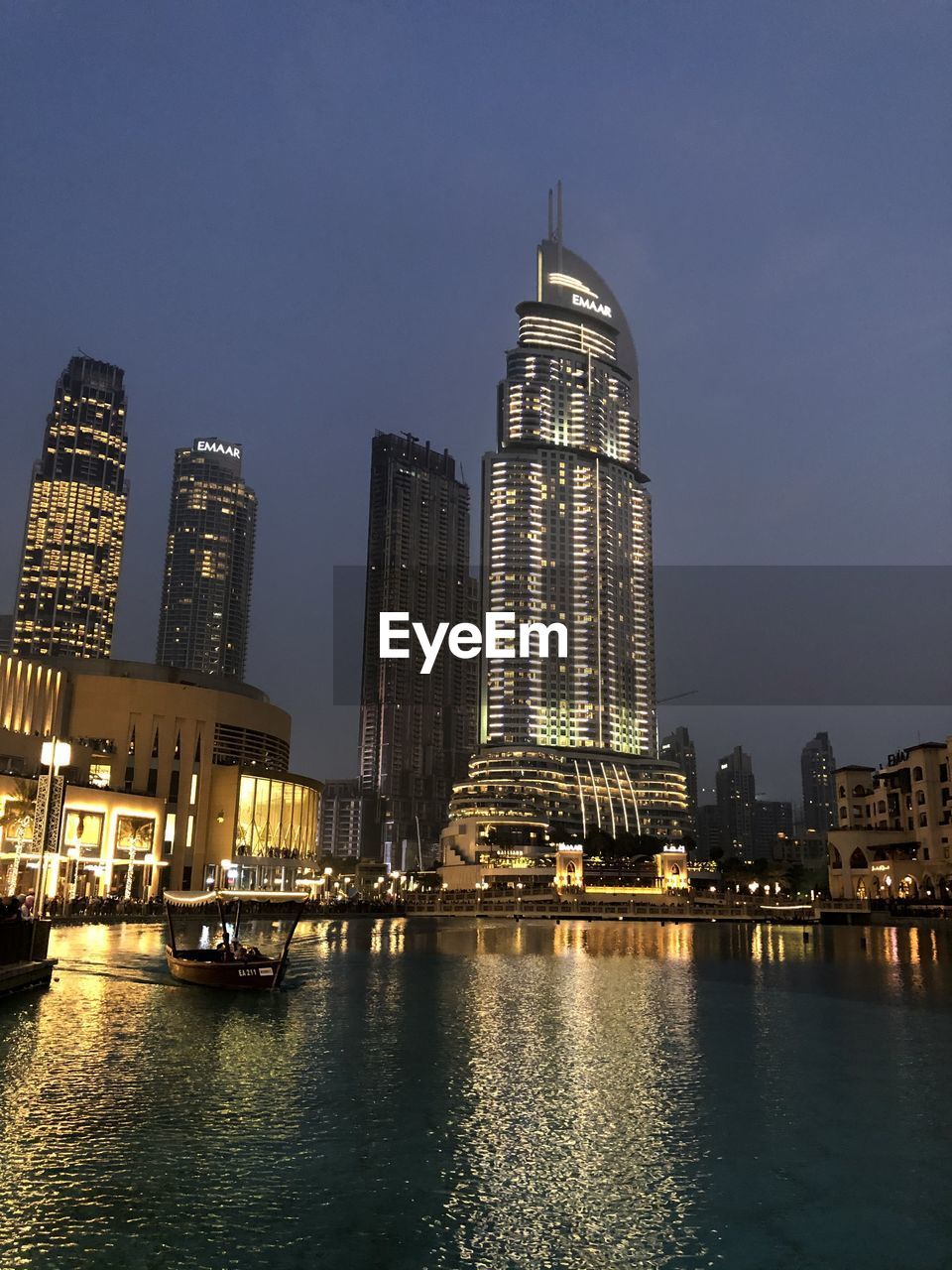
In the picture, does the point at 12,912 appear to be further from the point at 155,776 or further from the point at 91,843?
the point at 155,776

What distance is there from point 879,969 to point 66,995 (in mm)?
49496

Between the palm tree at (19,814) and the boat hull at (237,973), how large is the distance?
58.0m

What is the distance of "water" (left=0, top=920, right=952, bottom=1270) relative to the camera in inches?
632

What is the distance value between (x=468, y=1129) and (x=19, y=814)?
91864 mm

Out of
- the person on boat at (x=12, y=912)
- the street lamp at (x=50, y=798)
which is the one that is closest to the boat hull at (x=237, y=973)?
the person on boat at (x=12, y=912)

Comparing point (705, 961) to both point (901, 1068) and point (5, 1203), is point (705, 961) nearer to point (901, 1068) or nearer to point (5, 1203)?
point (901, 1068)

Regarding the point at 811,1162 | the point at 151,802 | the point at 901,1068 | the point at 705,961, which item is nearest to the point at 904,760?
the point at 705,961

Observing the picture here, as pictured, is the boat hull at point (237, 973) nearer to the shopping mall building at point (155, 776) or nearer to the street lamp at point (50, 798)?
the street lamp at point (50, 798)

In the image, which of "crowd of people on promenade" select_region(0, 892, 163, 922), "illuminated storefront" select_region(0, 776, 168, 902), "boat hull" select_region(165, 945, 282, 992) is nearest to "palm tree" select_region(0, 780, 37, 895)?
"illuminated storefront" select_region(0, 776, 168, 902)

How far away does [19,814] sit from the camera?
102062 millimetres

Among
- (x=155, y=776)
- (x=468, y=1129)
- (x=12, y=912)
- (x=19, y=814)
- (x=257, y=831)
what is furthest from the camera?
(x=257, y=831)

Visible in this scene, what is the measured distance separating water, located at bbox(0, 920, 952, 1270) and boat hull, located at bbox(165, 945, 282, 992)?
75 cm

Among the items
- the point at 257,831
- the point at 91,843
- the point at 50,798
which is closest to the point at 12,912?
the point at 50,798

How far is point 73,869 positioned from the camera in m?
121
